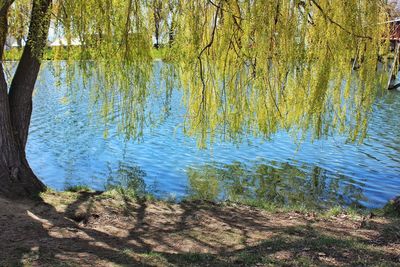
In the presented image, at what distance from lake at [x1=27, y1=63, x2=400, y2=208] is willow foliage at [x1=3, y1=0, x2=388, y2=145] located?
0.84 metres

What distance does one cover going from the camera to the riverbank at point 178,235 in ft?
11.3

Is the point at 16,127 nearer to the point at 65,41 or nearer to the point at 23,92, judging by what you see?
the point at 23,92

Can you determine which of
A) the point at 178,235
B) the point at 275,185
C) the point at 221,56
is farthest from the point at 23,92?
the point at 275,185

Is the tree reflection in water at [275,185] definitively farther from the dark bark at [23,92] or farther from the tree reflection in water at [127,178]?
the dark bark at [23,92]

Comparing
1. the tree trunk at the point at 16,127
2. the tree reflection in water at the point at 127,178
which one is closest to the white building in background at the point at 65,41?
the tree trunk at the point at 16,127

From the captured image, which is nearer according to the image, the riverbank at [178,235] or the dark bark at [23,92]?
the riverbank at [178,235]

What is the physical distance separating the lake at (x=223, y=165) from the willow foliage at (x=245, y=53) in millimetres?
842

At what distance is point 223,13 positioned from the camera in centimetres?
495

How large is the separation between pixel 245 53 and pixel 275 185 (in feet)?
11.3

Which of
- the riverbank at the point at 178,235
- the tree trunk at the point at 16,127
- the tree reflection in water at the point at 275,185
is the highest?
the tree trunk at the point at 16,127

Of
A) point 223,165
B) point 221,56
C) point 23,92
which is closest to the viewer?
point 221,56

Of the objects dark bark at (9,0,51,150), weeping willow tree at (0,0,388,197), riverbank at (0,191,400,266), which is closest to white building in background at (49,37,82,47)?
weeping willow tree at (0,0,388,197)

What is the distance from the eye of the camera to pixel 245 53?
4.98 m

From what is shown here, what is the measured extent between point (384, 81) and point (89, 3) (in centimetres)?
337
